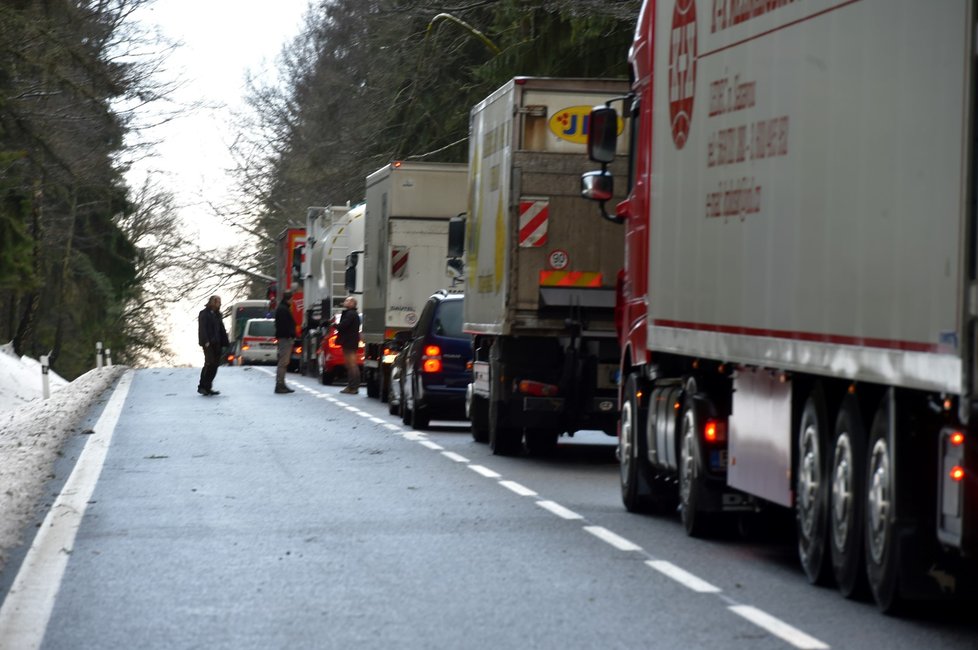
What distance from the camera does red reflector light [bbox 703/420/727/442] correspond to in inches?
453

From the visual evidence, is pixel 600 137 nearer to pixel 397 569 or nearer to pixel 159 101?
pixel 397 569

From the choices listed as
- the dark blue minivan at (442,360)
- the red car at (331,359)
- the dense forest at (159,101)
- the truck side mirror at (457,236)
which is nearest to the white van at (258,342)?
the dense forest at (159,101)

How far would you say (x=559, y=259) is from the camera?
59.4 feet

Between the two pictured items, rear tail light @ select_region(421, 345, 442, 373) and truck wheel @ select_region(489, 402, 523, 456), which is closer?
truck wheel @ select_region(489, 402, 523, 456)

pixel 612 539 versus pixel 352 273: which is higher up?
pixel 352 273

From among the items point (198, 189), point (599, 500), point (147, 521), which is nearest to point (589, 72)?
point (599, 500)

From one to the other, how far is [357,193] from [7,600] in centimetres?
4272

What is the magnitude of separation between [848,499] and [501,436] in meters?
10.2

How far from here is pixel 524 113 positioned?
18250 mm

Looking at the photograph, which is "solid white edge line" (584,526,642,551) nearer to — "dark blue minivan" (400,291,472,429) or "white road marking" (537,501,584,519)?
"white road marking" (537,501,584,519)

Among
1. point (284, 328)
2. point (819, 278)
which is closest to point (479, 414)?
point (819, 278)

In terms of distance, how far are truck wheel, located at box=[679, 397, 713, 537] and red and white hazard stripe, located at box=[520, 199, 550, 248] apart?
19.9 ft

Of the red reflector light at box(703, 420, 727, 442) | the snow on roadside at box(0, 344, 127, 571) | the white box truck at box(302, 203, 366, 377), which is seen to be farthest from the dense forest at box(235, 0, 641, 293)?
the red reflector light at box(703, 420, 727, 442)

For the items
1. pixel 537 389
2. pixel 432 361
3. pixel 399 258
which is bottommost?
pixel 537 389
